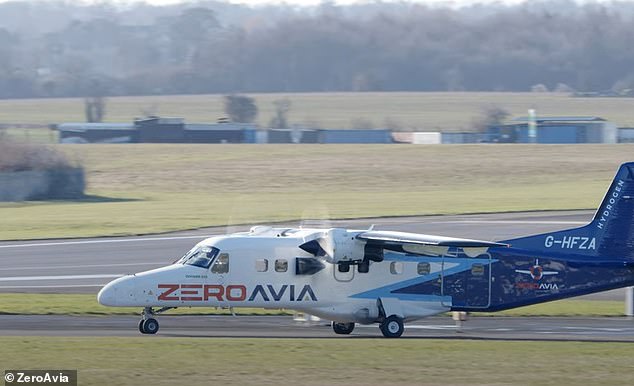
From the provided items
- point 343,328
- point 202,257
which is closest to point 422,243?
point 343,328

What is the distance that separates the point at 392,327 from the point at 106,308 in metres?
8.78

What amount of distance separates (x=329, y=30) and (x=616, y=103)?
139 feet

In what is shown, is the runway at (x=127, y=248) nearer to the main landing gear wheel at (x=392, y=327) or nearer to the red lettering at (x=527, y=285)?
the main landing gear wheel at (x=392, y=327)

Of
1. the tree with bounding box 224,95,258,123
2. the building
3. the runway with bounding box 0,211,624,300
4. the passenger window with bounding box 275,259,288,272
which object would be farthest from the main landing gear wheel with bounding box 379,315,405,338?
the tree with bounding box 224,95,258,123

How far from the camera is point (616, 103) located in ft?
411

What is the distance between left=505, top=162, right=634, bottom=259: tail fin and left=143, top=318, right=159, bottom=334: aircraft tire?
27.7 ft

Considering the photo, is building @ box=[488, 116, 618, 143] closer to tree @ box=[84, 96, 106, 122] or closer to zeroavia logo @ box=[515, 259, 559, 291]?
tree @ box=[84, 96, 106, 122]

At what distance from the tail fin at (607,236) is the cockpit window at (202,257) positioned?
6981mm

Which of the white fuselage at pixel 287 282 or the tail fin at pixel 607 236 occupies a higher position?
the tail fin at pixel 607 236

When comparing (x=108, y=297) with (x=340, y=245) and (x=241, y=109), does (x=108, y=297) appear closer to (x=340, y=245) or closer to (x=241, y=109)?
(x=340, y=245)

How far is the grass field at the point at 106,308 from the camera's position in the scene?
29.0m

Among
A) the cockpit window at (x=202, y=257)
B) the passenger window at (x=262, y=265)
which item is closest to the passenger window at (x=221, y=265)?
the cockpit window at (x=202, y=257)

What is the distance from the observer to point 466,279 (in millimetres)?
25312

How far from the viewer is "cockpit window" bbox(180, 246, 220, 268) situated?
81.7 feet
